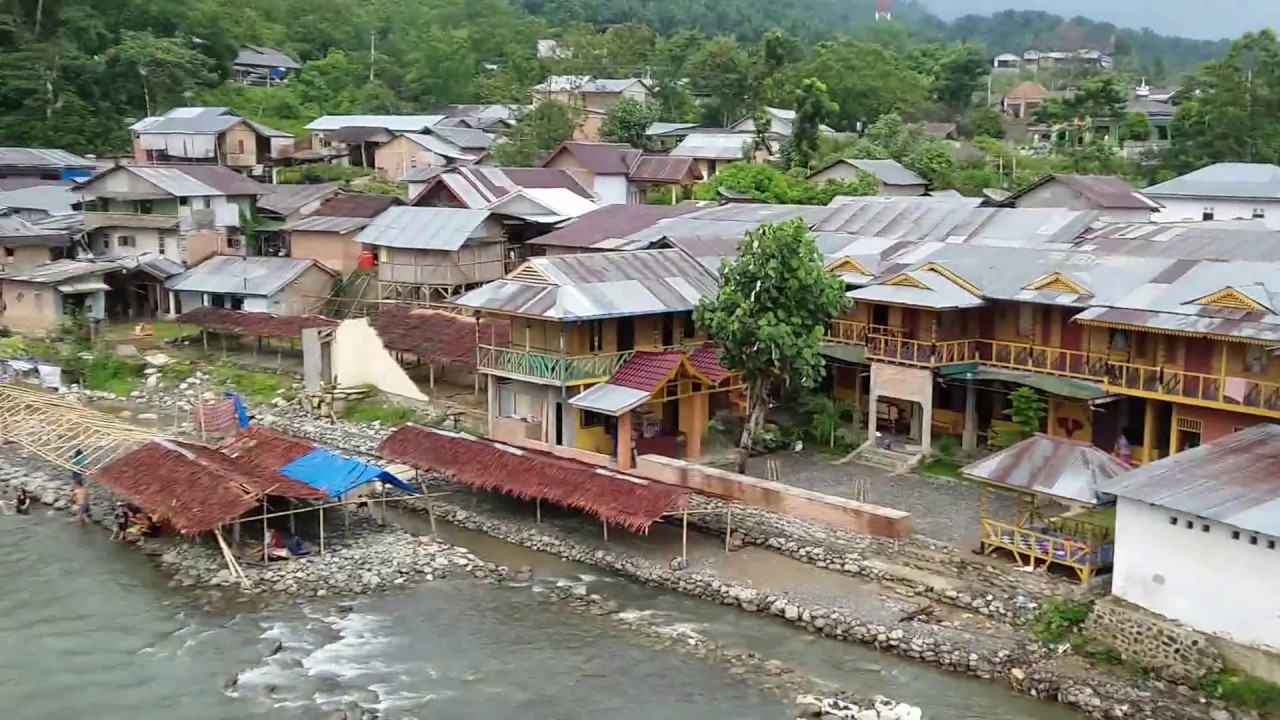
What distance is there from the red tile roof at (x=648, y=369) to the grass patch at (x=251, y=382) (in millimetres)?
14310

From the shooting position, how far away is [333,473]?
28.8 metres

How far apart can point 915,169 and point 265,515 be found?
43.3 meters

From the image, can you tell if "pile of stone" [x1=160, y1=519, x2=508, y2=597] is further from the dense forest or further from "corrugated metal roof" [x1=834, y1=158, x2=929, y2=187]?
the dense forest

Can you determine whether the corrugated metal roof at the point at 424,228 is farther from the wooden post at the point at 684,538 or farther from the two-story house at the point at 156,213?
the wooden post at the point at 684,538

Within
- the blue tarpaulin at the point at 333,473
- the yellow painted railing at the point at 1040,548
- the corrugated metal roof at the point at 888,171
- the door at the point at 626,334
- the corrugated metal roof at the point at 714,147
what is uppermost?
the corrugated metal roof at the point at 714,147

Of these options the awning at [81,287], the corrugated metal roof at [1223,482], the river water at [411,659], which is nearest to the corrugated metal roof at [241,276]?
the awning at [81,287]

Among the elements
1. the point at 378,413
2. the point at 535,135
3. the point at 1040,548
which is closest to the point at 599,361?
the point at 378,413

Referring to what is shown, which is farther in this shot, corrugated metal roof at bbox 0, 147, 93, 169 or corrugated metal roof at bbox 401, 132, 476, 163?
corrugated metal roof at bbox 401, 132, 476, 163

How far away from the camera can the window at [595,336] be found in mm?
32562

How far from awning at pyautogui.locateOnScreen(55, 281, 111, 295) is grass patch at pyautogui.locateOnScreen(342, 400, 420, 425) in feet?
53.5

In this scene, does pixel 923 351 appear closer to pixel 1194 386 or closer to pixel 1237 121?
pixel 1194 386

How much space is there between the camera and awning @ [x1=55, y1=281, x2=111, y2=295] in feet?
159

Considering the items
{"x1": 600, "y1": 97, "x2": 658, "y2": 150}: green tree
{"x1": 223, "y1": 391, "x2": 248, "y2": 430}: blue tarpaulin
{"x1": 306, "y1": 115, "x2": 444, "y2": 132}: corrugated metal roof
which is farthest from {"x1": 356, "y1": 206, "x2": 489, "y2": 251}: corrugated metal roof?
{"x1": 600, "y1": 97, "x2": 658, "y2": 150}: green tree

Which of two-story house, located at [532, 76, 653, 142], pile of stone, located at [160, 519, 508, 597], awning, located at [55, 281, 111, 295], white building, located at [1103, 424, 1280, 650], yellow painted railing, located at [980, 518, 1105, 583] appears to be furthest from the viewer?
two-story house, located at [532, 76, 653, 142]
